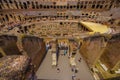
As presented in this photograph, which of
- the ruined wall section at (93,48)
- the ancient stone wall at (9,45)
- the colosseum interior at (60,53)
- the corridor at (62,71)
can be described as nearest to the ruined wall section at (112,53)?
the colosseum interior at (60,53)

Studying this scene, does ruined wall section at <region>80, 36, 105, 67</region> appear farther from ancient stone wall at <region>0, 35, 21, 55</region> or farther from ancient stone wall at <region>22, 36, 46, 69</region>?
ancient stone wall at <region>0, 35, 21, 55</region>

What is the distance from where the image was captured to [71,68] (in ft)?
50.5

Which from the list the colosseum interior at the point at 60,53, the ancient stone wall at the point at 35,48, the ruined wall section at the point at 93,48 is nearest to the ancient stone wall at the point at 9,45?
the colosseum interior at the point at 60,53

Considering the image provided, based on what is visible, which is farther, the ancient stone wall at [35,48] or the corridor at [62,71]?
the corridor at [62,71]

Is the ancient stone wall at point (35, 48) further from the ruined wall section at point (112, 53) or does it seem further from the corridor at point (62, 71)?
the ruined wall section at point (112, 53)

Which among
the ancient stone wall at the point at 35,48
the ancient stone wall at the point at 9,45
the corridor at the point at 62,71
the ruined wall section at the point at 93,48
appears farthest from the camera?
the ruined wall section at the point at 93,48

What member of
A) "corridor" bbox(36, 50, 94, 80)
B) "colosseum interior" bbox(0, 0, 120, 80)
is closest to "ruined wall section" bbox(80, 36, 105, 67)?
"colosseum interior" bbox(0, 0, 120, 80)

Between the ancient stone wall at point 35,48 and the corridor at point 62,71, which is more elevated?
the ancient stone wall at point 35,48

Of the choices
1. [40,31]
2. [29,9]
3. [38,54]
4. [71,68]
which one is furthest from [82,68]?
[29,9]

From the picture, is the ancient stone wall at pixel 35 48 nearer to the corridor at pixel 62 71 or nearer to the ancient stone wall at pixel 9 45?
the corridor at pixel 62 71

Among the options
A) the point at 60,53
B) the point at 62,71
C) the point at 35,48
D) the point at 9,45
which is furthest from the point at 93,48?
the point at 9,45

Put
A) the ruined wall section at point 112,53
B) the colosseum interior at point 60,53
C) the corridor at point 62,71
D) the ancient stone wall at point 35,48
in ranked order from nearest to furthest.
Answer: the colosseum interior at point 60,53, the ancient stone wall at point 35,48, the ruined wall section at point 112,53, the corridor at point 62,71

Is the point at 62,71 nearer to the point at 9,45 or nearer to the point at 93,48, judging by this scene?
the point at 93,48

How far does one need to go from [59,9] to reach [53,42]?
42.6ft
